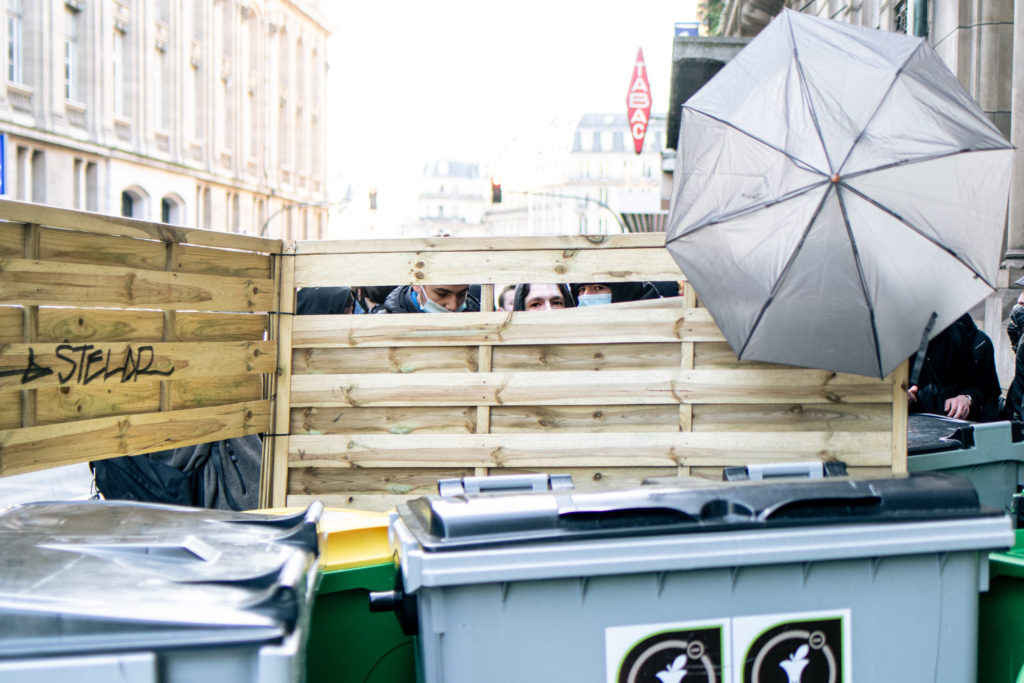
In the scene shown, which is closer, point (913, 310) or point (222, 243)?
point (913, 310)

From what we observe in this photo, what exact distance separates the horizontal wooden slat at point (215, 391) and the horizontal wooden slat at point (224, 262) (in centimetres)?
48

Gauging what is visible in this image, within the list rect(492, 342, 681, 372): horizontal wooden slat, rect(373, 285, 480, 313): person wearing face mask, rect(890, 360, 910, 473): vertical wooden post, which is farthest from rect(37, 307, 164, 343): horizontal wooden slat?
rect(890, 360, 910, 473): vertical wooden post

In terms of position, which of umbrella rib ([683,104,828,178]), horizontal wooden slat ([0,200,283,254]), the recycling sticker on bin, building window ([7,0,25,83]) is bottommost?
the recycling sticker on bin

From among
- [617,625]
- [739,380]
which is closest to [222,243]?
[739,380]

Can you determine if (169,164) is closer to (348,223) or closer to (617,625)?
(617,625)

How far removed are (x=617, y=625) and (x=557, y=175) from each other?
141 m

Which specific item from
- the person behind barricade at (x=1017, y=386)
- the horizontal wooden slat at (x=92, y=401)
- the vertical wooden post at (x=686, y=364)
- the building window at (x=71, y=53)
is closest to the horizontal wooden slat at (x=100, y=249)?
the horizontal wooden slat at (x=92, y=401)

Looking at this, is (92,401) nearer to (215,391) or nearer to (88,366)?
(88,366)

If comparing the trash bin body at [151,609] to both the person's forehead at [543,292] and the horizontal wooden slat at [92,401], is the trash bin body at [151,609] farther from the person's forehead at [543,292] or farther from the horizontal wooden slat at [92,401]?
the person's forehead at [543,292]

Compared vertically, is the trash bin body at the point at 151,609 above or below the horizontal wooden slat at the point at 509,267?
below

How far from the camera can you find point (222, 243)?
4.17 m

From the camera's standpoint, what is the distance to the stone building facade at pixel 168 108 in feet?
101

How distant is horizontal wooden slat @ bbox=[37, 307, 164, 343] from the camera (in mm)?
3424

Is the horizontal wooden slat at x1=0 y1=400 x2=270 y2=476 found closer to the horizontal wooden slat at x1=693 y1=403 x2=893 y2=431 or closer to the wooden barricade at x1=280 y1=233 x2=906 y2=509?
the wooden barricade at x1=280 y1=233 x2=906 y2=509
